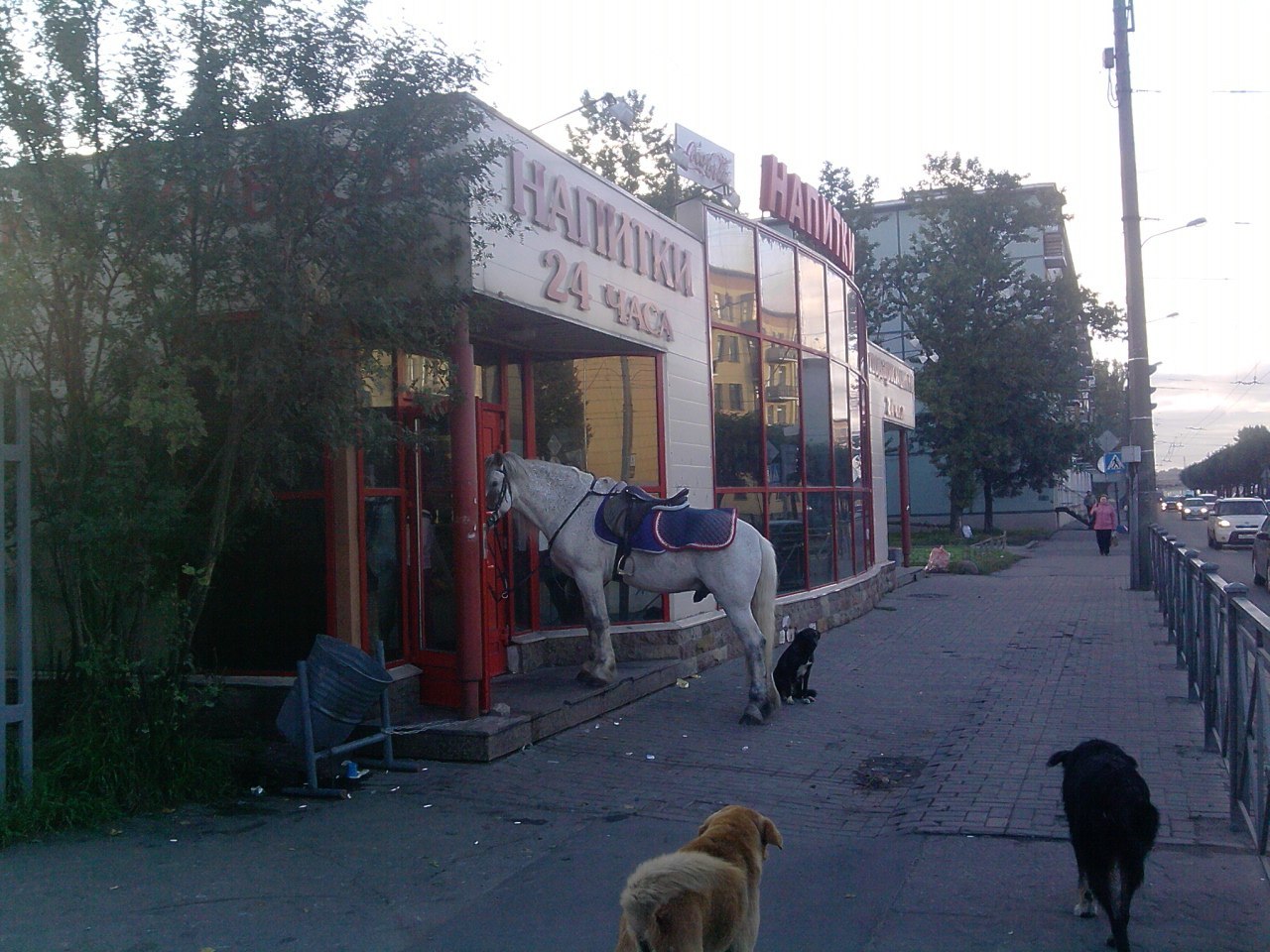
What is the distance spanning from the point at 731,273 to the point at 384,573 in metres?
6.78

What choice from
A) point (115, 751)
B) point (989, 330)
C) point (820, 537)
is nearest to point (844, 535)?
point (820, 537)

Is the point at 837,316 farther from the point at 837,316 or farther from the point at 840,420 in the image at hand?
the point at 840,420

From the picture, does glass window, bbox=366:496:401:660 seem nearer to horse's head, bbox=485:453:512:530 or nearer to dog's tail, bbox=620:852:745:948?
horse's head, bbox=485:453:512:530

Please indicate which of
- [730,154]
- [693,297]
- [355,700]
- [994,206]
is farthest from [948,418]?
[355,700]

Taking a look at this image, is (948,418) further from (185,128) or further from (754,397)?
(185,128)

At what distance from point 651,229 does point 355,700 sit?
20.8ft

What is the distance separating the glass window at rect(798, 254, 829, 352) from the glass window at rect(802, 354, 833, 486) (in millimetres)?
281

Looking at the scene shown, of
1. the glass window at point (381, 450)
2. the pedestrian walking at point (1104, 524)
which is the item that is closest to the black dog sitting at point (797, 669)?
the glass window at point (381, 450)

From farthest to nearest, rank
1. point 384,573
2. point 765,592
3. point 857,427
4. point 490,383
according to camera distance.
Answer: point 857,427 → point 490,383 → point 765,592 → point 384,573

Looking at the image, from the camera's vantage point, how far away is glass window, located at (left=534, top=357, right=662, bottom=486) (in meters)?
12.2

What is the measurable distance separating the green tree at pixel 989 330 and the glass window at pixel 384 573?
32.3m

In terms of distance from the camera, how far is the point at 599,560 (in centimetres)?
1000

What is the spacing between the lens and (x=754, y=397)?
48.1 ft

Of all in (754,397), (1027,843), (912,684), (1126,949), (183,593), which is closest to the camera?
(1126,949)
